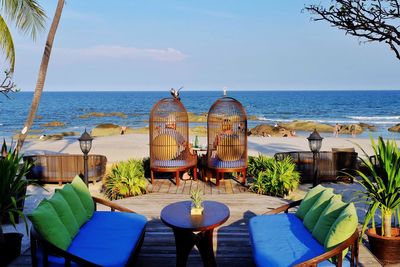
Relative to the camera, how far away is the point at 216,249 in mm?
5062

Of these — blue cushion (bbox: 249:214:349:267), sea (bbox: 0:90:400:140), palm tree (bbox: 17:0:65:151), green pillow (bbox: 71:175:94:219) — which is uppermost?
palm tree (bbox: 17:0:65:151)

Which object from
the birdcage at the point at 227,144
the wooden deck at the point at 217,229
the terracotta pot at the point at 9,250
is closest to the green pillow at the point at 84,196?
the wooden deck at the point at 217,229

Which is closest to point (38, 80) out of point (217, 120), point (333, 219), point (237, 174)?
point (217, 120)

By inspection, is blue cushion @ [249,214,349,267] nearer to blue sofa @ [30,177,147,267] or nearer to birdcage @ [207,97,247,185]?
blue sofa @ [30,177,147,267]

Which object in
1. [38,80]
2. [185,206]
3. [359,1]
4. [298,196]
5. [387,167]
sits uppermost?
[359,1]

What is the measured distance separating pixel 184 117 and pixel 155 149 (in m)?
1.13

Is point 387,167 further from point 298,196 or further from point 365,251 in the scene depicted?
point 298,196

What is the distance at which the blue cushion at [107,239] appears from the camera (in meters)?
3.86

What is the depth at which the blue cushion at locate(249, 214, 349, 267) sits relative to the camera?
3.86 meters

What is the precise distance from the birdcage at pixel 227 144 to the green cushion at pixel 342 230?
4.86m

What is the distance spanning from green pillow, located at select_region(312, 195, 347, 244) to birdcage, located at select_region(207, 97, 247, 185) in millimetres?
4384

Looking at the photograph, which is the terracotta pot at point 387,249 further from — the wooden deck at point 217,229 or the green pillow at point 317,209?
the green pillow at point 317,209

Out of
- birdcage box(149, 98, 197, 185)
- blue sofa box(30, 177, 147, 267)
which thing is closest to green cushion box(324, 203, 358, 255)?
blue sofa box(30, 177, 147, 267)

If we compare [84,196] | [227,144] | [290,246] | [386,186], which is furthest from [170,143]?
[290,246]
